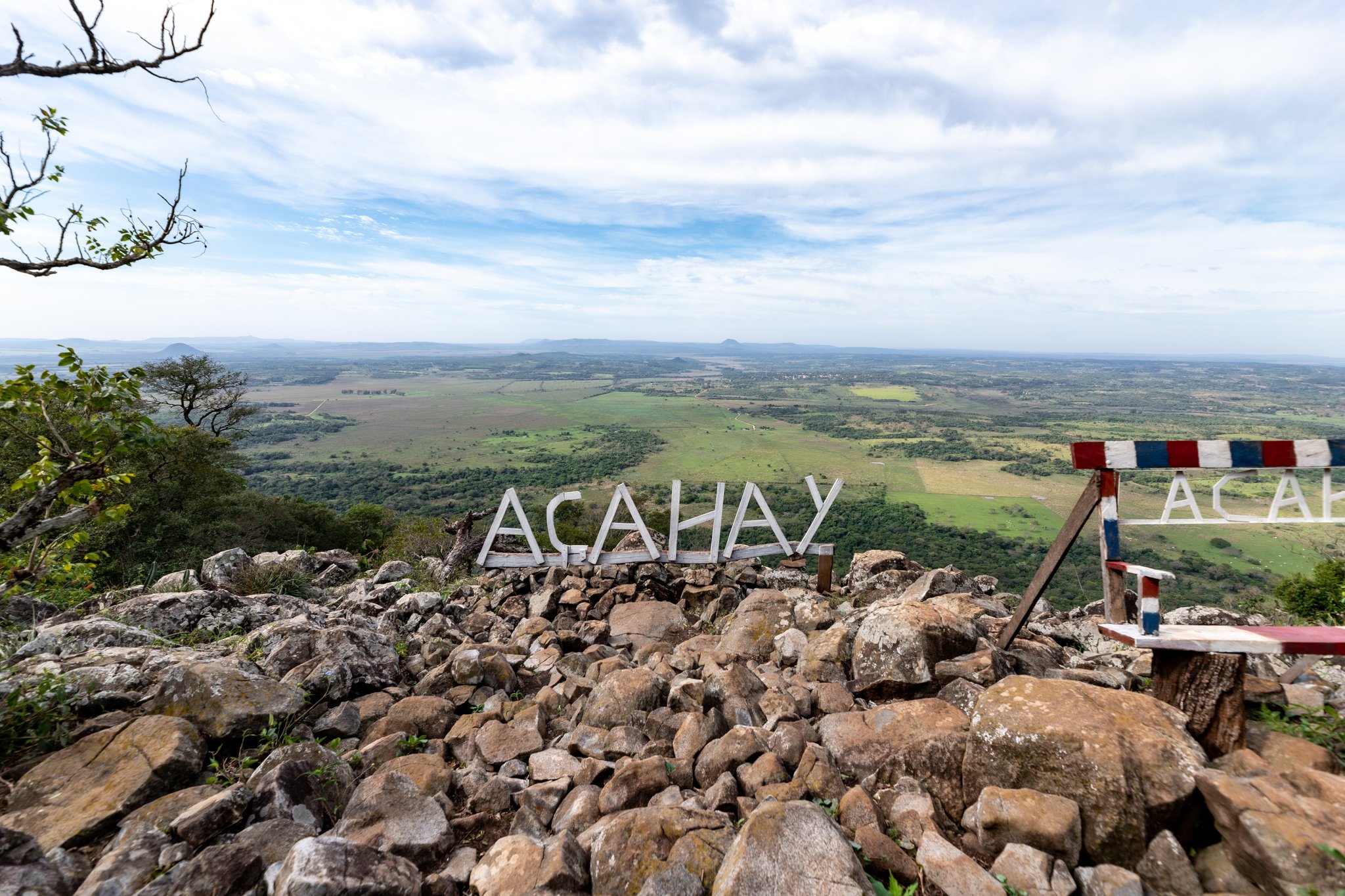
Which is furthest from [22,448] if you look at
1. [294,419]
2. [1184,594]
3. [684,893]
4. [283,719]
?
[294,419]

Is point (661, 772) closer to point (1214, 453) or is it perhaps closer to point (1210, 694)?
point (1210, 694)

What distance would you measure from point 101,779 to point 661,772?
15.3ft

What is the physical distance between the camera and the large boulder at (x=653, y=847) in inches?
144

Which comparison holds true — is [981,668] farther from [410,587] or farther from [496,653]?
[410,587]

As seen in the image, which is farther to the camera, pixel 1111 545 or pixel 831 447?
pixel 831 447

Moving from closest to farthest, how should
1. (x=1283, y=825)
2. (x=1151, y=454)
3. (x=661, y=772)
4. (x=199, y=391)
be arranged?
(x=1283, y=825) < (x=661, y=772) < (x=1151, y=454) < (x=199, y=391)

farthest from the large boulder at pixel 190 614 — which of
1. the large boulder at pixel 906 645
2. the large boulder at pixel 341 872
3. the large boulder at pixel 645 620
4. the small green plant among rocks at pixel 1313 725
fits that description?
the small green plant among rocks at pixel 1313 725

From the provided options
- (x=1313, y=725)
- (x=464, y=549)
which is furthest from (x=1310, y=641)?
(x=464, y=549)

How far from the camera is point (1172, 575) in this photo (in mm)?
3850

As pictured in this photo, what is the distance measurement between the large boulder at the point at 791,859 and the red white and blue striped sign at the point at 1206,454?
3854 millimetres

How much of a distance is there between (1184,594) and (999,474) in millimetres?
50280

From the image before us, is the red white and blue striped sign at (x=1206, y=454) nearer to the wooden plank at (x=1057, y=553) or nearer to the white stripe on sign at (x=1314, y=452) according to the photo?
the white stripe on sign at (x=1314, y=452)

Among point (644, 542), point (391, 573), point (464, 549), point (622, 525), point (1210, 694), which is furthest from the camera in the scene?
point (464, 549)

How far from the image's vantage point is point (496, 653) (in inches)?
297
